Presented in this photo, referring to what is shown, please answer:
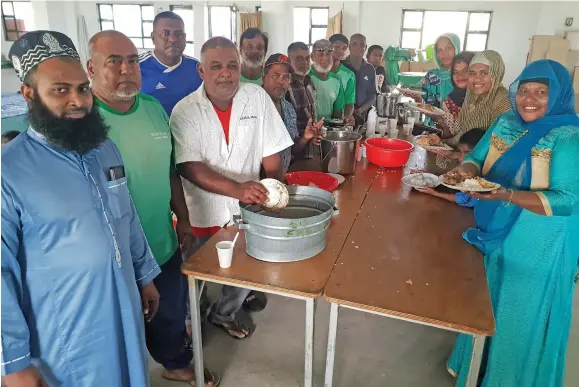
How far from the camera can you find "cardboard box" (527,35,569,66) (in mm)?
9133

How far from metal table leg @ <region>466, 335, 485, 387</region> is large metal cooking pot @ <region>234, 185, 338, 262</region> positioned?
24.7 inches

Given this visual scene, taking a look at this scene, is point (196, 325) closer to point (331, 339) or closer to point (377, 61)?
point (331, 339)

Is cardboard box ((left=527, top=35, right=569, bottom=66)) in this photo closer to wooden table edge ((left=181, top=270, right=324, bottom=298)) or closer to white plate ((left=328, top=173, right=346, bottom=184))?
white plate ((left=328, top=173, right=346, bottom=184))

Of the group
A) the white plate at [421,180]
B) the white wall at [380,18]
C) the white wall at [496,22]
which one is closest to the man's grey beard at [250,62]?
the white plate at [421,180]

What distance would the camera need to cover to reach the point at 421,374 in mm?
2152

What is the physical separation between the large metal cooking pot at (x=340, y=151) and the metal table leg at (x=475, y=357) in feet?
4.61

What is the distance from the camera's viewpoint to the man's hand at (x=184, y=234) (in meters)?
1.98

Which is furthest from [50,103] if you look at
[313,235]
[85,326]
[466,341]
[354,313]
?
[354,313]

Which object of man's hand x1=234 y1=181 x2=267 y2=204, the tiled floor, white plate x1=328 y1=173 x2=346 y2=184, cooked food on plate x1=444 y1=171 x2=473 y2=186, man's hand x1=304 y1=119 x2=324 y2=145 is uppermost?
man's hand x1=304 y1=119 x2=324 y2=145

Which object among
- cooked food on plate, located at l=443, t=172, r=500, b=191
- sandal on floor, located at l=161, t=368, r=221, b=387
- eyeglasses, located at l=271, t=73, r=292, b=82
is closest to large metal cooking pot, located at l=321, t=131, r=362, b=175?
eyeglasses, located at l=271, t=73, r=292, b=82

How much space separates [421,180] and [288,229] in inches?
50.1

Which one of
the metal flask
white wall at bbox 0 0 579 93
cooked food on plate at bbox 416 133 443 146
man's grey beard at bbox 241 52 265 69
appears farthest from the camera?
white wall at bbox 0 0 579 93

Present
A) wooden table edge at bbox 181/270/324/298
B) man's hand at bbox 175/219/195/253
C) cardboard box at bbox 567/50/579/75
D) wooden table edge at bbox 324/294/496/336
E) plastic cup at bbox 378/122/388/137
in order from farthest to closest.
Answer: cardboard box at bbox 567/50/579/75, plastic cup at bbox 378/122/388/137, man's hand at bbox 175/219/195/253, wooden table edge at bbox 181/270/324/298, wooden table edge at bbox 324/294/496/336

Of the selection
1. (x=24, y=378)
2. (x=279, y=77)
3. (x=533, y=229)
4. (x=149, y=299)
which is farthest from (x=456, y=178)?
(x=24, y=378)
